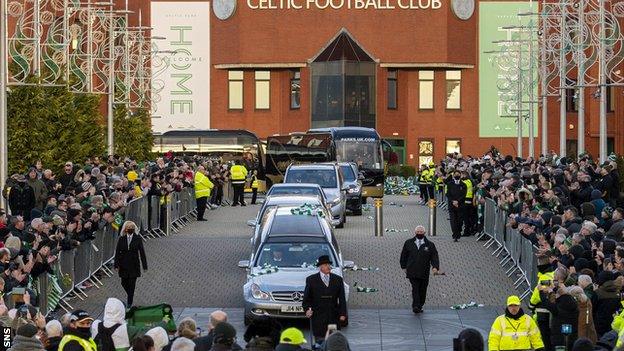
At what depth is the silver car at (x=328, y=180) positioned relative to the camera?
136 ft

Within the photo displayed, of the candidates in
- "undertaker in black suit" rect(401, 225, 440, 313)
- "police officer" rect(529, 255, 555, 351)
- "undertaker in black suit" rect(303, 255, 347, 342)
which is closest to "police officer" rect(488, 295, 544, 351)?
"police officer" rect(529, 255, 555, 351)

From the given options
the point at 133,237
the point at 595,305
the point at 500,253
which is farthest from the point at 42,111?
the point at 595,305

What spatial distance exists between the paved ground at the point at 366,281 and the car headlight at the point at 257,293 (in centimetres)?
134

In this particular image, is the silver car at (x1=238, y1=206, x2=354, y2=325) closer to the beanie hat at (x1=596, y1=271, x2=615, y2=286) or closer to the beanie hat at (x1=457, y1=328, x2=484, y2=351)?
the beanie hat at (x1=596, y1=271, x2=615, y2=286)

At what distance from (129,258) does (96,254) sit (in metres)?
3.56

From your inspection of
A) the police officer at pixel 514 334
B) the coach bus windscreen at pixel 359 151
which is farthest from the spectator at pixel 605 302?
the coach bus windscreen at pixel 359 151

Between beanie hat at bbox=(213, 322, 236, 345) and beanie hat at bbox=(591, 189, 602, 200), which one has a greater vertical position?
beanie hat at bbox=(591, 189, 602, 200)

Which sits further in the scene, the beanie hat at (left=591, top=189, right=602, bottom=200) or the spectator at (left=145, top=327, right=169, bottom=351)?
the beanie hat at (left=591, top=189, right=602, bottom=200)

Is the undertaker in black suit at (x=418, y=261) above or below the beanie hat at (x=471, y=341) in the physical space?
below

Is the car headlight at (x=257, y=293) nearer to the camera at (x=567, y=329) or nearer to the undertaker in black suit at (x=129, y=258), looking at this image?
the undertaker in black suit at (x=129, y=258)

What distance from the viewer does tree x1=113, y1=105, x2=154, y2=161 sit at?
65000 mm

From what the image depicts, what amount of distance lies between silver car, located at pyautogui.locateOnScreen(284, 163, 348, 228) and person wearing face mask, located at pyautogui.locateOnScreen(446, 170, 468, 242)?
3.88m

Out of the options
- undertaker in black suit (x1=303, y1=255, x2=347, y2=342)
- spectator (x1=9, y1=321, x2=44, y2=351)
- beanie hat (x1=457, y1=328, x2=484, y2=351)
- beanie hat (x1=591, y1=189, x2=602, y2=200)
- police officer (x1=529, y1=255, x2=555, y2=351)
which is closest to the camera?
beanie hat (x1=457, y1=328, x2=484, y2=351)

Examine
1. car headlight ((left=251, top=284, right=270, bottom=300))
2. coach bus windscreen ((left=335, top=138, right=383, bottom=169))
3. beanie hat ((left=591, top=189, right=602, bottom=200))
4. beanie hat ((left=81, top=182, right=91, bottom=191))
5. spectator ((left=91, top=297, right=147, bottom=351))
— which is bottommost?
car headlight ((left=251, top=284, right=270, bottom=300))
